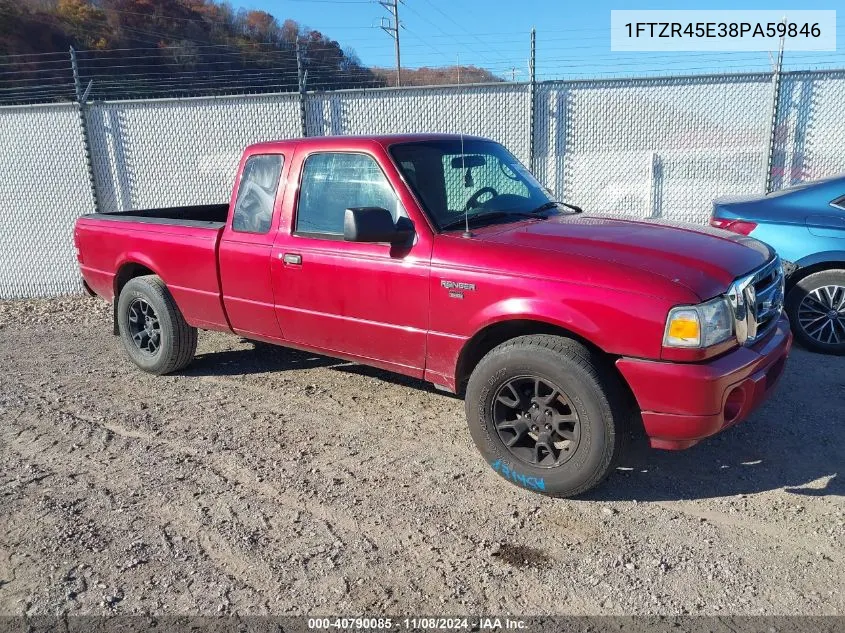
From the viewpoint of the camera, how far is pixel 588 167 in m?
8.85

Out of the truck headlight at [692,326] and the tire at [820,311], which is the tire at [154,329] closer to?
the truck headlight at [692,326]

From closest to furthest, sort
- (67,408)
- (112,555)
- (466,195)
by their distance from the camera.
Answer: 1. (112,555)
2. (466,195)
3. (67,408)

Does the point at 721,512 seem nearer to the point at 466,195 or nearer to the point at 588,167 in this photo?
the point at 466,195

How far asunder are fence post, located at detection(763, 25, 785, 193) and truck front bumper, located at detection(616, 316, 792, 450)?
6.09m

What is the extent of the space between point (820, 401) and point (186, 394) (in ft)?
15.2

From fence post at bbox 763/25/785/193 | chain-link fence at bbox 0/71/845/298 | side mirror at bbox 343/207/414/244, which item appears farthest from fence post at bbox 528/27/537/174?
side mirror at bbox 343/207/414/244

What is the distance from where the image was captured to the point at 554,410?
137 inches

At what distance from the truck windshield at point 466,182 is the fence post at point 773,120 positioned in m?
5.15

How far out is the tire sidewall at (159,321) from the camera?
5.38 m

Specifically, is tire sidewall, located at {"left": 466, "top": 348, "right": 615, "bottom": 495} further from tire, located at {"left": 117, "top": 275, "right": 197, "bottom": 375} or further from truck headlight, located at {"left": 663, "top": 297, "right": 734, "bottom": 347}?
tire, located at {"left": 117, "top": 275, "right": 197, "bottom": 375}

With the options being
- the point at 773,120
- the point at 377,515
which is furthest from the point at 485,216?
the point at 773,120

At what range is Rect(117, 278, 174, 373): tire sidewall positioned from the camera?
5383 mm

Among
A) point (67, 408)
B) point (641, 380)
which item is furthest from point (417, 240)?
point (67, 408)

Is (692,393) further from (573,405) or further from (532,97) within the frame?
(532,97)
